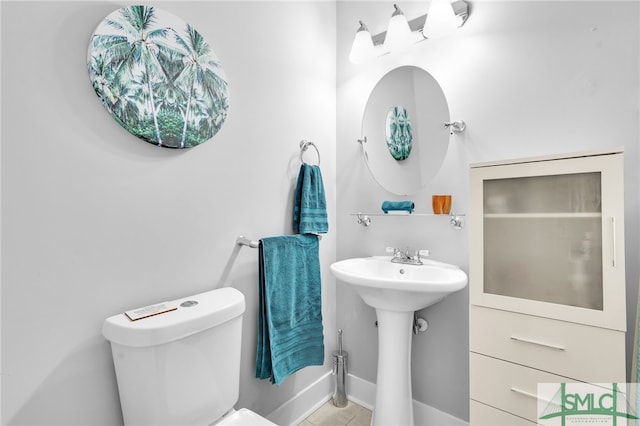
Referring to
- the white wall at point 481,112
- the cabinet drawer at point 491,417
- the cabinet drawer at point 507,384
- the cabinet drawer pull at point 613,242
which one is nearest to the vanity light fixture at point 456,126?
the white wall at point 481,112

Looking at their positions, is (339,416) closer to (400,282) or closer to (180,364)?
(400,282)

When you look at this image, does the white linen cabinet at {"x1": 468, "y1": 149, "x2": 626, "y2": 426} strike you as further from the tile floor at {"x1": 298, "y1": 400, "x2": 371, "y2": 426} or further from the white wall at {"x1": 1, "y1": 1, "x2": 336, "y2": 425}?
the white wall at {"x1": 1, "y1": 1, "x2": 336, "y2": 425}

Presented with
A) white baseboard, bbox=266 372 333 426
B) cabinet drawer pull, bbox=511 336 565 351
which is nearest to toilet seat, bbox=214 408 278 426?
white baseboard, bbox=266 372 333 426

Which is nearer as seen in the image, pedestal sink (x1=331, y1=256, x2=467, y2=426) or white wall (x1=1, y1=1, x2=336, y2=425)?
white wall (x1=1, y1=1, x2=336, y2=425)

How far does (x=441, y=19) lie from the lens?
1381 millimetres

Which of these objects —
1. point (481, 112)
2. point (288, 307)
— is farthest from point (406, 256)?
point (481, 112)

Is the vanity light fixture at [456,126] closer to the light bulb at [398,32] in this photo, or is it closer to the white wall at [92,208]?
the light bulb at [398,32]

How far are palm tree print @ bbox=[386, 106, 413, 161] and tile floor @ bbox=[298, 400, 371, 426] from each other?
144 centimetres

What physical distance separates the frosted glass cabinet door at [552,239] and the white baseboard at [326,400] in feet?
2.70

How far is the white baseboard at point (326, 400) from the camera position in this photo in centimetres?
151

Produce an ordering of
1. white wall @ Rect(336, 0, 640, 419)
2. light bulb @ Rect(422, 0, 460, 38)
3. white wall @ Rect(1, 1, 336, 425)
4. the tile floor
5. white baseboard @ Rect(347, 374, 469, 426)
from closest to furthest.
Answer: white wall @ Rect(1, 1, 336, 425) < white wall @ Rect(336, 0, 640, 419) < light bulb @ Rect(422, 0, 460, 38) < white baseboard @ Rect(347, 374, 469, 426) < the tile floor

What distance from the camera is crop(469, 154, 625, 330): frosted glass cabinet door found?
88 cm

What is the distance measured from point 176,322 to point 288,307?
0.60 m

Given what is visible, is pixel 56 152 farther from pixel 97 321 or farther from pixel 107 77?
pixel 97 321
